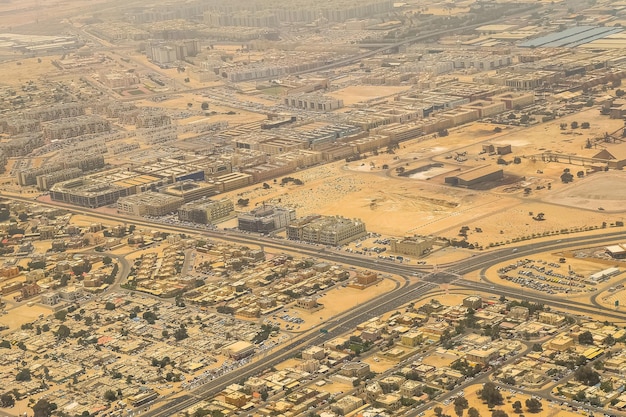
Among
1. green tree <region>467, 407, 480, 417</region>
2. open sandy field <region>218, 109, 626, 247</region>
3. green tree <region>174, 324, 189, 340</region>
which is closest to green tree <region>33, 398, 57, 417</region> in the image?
green tree <region>174, 324, 189, 340</region>

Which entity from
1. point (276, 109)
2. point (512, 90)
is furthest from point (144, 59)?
point (512, 90)

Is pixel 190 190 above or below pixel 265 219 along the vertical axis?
above

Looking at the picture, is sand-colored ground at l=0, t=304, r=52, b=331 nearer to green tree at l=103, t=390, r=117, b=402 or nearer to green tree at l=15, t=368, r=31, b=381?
green tree at l=15, t=368, r=31, b=381

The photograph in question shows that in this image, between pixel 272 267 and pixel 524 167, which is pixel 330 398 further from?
pixel 524 167

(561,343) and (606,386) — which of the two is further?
(561,343)

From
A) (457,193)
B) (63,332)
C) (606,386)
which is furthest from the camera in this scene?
(457,193)

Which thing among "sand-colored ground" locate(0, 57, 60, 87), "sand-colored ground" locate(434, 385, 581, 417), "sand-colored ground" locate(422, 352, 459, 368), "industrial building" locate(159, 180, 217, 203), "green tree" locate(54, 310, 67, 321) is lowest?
"sand-colored ground" locate(434, 385, 581, 417)

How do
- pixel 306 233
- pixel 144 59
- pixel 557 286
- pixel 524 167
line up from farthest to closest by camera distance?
pixel 144 59 < pixel 524 167 < pixel 306 233 < pixel 557 286

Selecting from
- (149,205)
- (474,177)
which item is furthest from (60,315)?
(474,177)

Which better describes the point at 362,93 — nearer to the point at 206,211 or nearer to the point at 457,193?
the point at 457,193
